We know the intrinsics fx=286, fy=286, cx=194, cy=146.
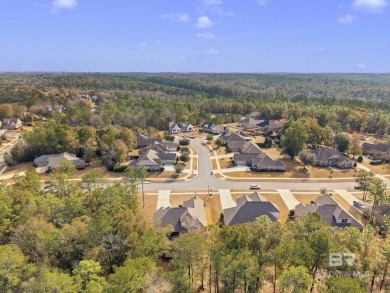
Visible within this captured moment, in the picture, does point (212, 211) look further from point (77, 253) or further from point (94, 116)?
point (94, 116)

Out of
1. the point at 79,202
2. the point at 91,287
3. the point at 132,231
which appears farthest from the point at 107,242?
the point at 79,202

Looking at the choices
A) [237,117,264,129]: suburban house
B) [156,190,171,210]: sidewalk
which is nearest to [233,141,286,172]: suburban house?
[156,190,171,210]: sidewalk

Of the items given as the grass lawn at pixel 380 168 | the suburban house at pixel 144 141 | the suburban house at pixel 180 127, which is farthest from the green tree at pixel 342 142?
the suburban house at pixel 180 127

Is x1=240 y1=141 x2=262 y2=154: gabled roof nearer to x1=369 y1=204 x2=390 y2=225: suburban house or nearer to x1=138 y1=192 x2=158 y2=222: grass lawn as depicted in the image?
x1=138 y1=192 x2=158 y2=222: grass lawn

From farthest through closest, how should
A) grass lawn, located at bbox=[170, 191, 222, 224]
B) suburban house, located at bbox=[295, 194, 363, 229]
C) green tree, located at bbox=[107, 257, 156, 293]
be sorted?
grass lawn, located at bbox=[170, 191, 222, 224] < suburban house, located at bbox=[295, 194, 363, 229] < green tree, located at bbox=[107, 257, 156, 293]

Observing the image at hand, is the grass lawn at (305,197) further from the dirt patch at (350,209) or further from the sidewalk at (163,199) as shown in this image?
the sidewalk at (163,199)
